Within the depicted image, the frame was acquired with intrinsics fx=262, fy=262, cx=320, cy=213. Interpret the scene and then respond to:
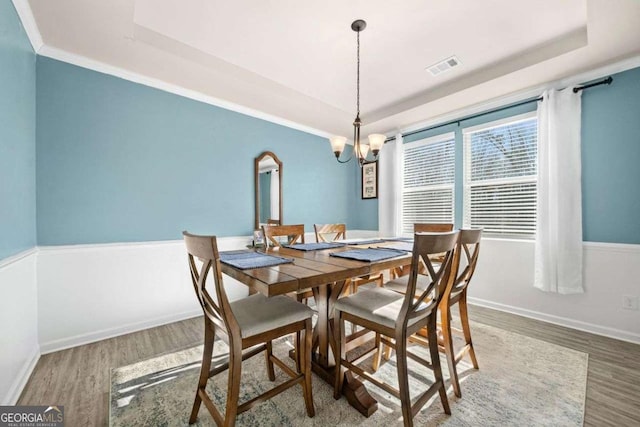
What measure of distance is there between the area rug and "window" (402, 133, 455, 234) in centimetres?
194

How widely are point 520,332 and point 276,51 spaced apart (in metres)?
3.43

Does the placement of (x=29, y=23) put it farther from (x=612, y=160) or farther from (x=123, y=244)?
(x=612, y=160)

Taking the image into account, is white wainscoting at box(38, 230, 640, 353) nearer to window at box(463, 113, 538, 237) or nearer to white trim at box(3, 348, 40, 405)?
white trim at box(3, 348, 40, 405)

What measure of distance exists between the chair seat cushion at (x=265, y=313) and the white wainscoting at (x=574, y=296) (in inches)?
104

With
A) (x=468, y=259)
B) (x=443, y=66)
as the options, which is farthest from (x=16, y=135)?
(x=443, y=66)

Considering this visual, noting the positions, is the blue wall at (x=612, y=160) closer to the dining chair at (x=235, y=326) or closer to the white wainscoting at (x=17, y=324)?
the dining chair at (x=235, y=326)

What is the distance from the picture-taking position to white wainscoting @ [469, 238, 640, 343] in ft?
7.58

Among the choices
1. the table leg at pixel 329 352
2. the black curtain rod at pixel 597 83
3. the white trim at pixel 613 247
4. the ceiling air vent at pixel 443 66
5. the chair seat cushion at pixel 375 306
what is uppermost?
the ceiling air vent at pixel 443 66

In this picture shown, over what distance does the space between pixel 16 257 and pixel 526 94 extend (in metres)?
4.60

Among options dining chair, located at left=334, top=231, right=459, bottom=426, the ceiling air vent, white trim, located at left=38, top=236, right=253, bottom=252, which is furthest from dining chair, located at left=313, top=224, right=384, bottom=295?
the ceiling air vent

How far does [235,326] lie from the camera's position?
1.18 m

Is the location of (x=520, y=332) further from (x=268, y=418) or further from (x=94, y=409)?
(x=94, y=409)

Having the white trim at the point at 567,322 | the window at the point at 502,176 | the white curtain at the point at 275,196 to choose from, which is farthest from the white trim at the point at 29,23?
the white trim at the point at 567,322

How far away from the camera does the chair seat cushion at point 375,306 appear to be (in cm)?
138
